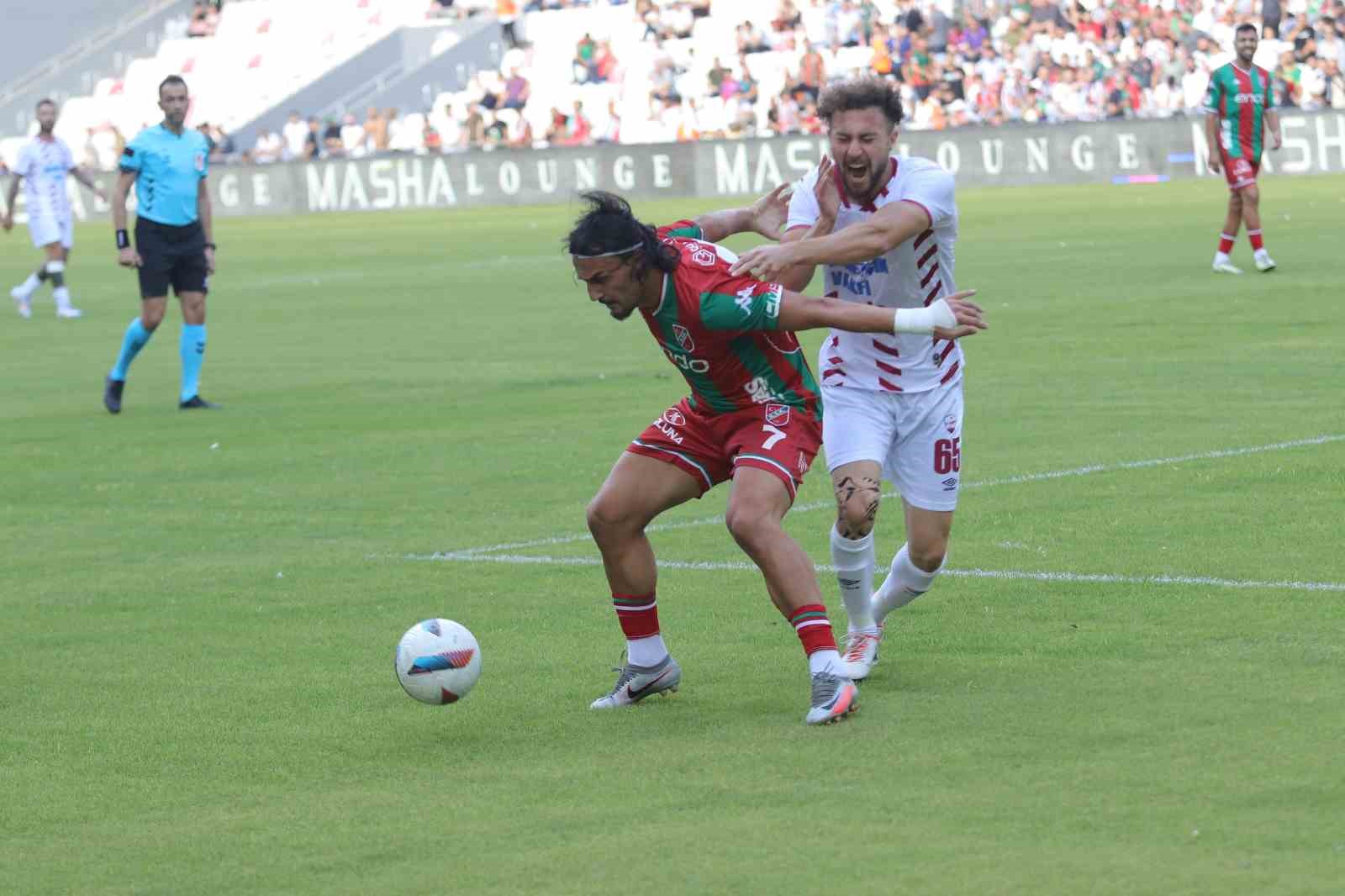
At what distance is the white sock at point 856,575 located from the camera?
24.9 feet

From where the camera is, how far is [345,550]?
10.4m

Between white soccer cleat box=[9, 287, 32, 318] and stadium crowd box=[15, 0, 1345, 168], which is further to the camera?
stadium crowd box=[15, 0, 1345, 168]

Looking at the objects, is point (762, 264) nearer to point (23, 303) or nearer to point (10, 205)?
point (10, 205)

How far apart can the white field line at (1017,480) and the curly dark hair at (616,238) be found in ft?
11.6

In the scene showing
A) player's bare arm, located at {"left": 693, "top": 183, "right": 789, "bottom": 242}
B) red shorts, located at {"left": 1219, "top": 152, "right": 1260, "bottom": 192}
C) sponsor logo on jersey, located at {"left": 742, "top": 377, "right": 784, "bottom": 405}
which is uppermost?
player's bare arm, located at {"left": 693, "top": 183, "right": 789, "bottom": 242}

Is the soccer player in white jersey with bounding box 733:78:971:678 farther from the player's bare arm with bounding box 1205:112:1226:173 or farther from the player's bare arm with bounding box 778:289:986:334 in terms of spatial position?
the player's bare arm with bounding box 1205:112:1226:173

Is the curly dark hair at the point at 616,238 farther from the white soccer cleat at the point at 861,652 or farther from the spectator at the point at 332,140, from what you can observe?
the spectator at the point at 332,140

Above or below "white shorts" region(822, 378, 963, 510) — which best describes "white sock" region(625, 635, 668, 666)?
below

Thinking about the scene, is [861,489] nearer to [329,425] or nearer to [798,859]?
[798,859]

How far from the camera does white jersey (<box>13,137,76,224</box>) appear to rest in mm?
26312

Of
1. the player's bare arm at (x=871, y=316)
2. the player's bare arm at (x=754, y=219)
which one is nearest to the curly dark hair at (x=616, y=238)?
the player's bare arm at (x=871, y=316)

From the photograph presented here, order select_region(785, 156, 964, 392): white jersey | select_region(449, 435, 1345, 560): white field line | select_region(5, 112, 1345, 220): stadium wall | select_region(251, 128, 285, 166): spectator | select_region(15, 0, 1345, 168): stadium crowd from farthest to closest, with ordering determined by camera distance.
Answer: select_region(251, 128, 285, 166): spectator < select_region(15, 0, 1345, 168): stadium crowd < select_region(5, 112, 1345, 220): stadium wall < select_region(449, 435, 1345, 560): white field line < select_region(785, 156, 964, 392): white jersey

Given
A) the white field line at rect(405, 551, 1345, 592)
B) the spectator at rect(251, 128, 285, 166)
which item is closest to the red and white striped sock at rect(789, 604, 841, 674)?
the white field line at rect(405, 551, 1345, 592)

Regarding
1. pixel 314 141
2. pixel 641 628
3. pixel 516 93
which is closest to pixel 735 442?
pixel 641 628
